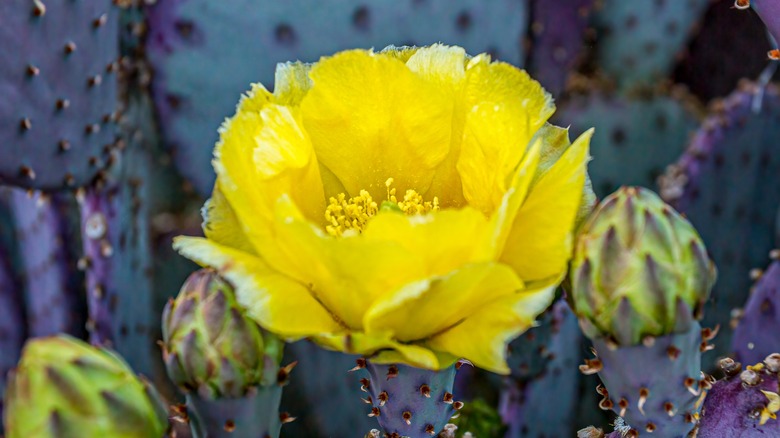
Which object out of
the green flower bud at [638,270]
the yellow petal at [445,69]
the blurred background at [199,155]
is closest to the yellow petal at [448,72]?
the yellow petal at [445,69]

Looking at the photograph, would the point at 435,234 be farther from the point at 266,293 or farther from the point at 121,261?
the point at 121,261

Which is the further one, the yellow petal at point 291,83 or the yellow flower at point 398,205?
the yellow petal at point 291,83

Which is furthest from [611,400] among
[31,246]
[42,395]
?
[31,246]

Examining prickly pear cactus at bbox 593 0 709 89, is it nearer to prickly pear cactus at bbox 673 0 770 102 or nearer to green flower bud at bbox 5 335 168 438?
prickly pear cactus at bbox 673 0 770 102

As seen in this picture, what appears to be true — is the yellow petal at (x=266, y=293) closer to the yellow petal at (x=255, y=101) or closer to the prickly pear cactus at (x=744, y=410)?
the yellow petal at (x=255, y=101)

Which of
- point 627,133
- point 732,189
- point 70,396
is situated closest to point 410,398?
point 70,396

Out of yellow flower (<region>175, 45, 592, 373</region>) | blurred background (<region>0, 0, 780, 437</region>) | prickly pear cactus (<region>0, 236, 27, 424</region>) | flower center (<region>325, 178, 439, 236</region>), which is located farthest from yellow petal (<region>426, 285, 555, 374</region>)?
prickly pear cactus (<region>0, 236, 27, 424</region>)
